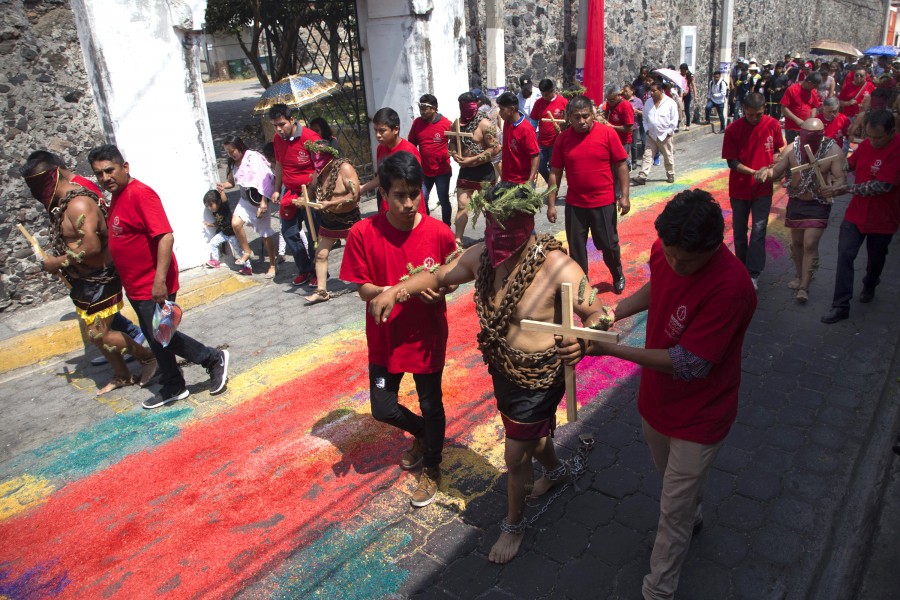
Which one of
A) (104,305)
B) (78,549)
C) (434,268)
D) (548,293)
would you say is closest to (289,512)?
(78,549)

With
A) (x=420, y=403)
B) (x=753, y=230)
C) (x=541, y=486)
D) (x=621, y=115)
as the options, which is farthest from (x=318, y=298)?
(x=621, y=115)

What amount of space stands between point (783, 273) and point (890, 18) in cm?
5060

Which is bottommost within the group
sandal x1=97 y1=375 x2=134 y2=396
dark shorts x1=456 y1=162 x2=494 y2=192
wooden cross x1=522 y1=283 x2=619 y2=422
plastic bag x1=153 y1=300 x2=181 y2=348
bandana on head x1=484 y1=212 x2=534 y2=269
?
sandal x1=97 y1=375 x2=134 y2=396

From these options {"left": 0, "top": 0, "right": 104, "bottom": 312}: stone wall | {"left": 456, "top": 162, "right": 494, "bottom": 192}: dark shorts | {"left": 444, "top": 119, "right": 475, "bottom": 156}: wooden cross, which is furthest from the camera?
{"left": 456, "top": 162, "right": 494, "bottom": 192}: dark shorts

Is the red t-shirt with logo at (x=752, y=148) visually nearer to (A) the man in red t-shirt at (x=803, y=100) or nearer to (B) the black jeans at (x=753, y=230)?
(B) the black jeans at (x=753, y=230)

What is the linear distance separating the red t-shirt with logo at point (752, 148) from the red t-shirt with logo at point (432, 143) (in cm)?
340

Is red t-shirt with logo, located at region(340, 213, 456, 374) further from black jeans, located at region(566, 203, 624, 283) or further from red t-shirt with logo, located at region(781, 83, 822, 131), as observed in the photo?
red t-shirt with logo, located at region(781, 83, 822, 131)

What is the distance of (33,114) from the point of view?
293 inches

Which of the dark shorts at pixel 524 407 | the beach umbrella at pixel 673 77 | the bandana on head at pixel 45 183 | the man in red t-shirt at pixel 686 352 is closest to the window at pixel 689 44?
the beach umbrella at pixel 673 77

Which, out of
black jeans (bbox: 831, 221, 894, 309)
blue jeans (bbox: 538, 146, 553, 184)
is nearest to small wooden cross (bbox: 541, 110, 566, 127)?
blue jeans (bbox: 538, 146, 553, 184)

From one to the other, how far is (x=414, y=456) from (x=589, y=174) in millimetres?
3413

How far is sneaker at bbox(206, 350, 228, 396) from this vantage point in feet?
19.1

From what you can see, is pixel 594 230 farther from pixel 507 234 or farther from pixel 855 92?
pixel 855 92

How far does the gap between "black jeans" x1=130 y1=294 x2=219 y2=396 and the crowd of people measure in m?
0.02
